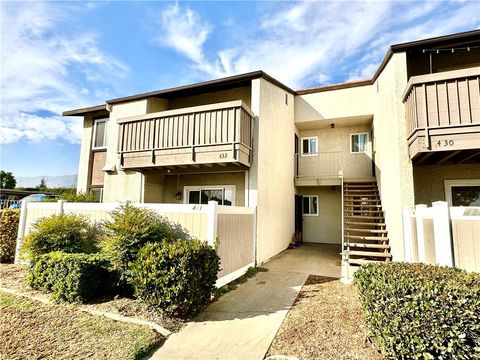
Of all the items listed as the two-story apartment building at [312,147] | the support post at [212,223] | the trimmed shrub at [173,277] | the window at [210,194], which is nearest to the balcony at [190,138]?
the two-story apartment building at [312,147]

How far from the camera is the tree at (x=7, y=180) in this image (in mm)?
40572

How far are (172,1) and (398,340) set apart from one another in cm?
1100

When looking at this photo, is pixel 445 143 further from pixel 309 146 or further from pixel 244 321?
pixel 309 146

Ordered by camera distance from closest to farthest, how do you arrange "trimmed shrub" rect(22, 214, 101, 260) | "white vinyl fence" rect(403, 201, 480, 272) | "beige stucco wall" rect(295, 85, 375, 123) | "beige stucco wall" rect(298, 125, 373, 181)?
"white vinyl fence" rect(403, 201, 480, 272)
"trimmed shrub" rect(22, 214, 101, 260)
"beige stucco wall" rect(295, 85, 375, 123)
"beige stucco wall" rect(298, 125, 373, 181)

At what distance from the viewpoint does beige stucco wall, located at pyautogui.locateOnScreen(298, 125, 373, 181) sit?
13.2 metres

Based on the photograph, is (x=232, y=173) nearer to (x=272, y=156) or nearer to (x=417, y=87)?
(x=272, y=156)

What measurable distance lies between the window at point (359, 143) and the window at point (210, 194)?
7.18m

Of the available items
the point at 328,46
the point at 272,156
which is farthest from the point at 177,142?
the point at 328,46

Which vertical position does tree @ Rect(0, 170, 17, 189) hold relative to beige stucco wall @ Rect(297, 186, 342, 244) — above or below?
above

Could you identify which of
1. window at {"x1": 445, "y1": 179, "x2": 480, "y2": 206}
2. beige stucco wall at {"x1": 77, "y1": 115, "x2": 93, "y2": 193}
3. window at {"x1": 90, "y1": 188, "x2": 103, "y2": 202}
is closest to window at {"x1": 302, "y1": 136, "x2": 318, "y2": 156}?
window at {"x1": 445, "y1": 179, "x2": 480, "y2": 206}

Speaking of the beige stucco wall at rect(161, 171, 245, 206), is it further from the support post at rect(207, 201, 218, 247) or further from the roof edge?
the roof edge

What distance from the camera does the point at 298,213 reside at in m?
14.5

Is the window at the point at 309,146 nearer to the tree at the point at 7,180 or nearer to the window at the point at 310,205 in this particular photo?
the window at the point at 310,205

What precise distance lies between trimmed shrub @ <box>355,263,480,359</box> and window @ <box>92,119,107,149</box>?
14191 mm
